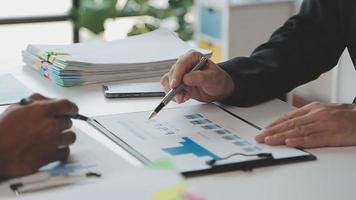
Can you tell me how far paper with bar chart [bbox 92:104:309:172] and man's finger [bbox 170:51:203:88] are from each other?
63mm

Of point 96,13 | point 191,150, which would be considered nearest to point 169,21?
point 96,13

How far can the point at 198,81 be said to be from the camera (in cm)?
137

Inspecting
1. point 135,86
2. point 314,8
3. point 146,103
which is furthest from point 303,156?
point 314,8

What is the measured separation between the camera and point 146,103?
1437mm

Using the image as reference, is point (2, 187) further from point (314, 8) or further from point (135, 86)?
point (314, 8)

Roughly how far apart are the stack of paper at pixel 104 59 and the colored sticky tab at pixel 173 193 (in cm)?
62

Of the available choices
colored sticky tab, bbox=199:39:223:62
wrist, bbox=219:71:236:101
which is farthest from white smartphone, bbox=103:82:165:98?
colored sticky tab, bbox=199:39:223:62

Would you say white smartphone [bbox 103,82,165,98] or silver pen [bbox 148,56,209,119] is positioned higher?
silver pen [bbox 148,56,209,119]

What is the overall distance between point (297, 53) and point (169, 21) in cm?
250

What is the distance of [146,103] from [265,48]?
0.34 meters

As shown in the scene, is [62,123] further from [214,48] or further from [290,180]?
[214,48]

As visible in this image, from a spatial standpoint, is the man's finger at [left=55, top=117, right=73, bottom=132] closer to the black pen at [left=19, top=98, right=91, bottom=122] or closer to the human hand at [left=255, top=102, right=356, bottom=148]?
the black pen at [left=19, top=98, right=91, bottom=122]

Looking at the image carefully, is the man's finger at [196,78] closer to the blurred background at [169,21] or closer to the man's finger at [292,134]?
the man's finger at [292,134]

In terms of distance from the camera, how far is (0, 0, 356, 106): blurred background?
371 centimetres
